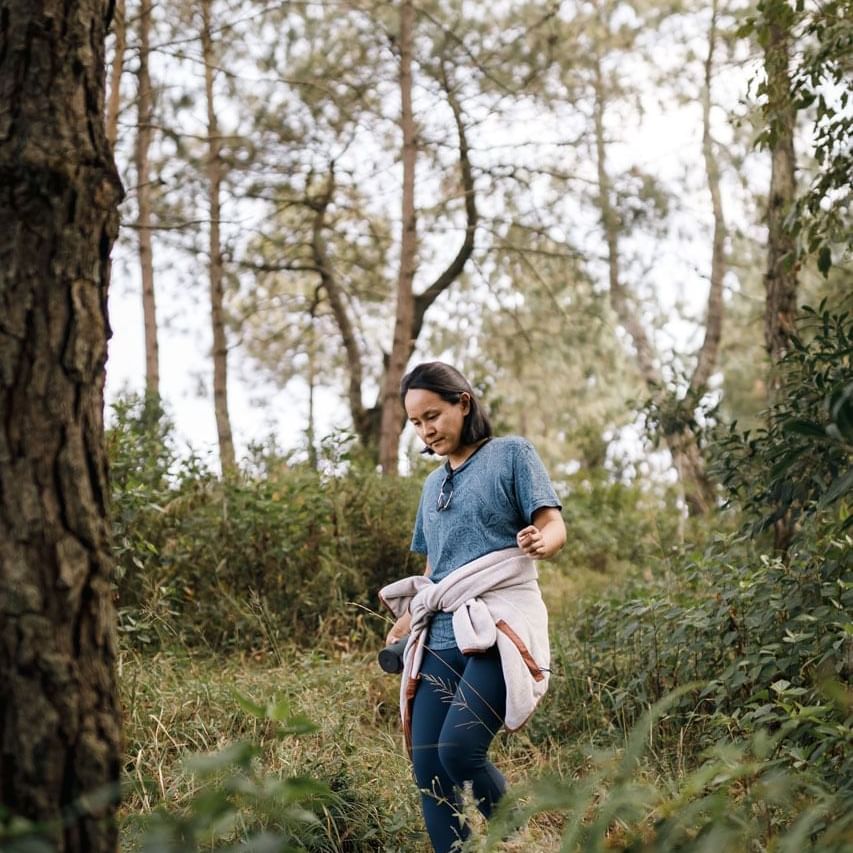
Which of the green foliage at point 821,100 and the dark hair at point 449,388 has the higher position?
the green foliage at point 821,100

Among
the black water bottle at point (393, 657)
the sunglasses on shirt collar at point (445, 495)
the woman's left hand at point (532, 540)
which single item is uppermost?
the sunglasses on shirt collar at point (445, 495)

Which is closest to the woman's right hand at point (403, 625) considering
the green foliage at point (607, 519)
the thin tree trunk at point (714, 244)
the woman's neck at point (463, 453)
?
the woman's neck at point (463, 453)

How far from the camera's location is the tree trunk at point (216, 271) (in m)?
12.5

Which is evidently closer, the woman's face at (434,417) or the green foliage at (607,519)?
the woman's face at (434,417)

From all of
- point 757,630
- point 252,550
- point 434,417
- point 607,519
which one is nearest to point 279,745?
point 434,417

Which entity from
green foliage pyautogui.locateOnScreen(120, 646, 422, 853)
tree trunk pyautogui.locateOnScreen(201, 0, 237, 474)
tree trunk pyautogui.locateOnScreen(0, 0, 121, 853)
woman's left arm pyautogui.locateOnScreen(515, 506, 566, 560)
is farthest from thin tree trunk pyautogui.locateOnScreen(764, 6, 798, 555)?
tree trunk pyautogui.locateOnScreen(201, 0, 237, 474)

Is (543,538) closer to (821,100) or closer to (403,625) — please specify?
(403,625)

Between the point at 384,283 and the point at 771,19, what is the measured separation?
36.5 ft

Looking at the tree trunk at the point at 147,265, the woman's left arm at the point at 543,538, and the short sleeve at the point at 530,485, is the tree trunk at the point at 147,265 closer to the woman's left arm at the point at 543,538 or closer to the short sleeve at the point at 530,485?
the short sleeve at the point at 530,485

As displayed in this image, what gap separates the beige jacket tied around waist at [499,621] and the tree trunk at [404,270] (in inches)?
280

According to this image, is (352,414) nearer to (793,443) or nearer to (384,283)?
(384,283)

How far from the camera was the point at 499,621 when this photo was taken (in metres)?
3.23

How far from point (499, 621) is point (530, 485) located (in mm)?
405

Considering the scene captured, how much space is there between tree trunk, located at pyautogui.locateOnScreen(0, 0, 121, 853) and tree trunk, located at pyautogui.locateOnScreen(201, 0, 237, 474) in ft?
33.5
